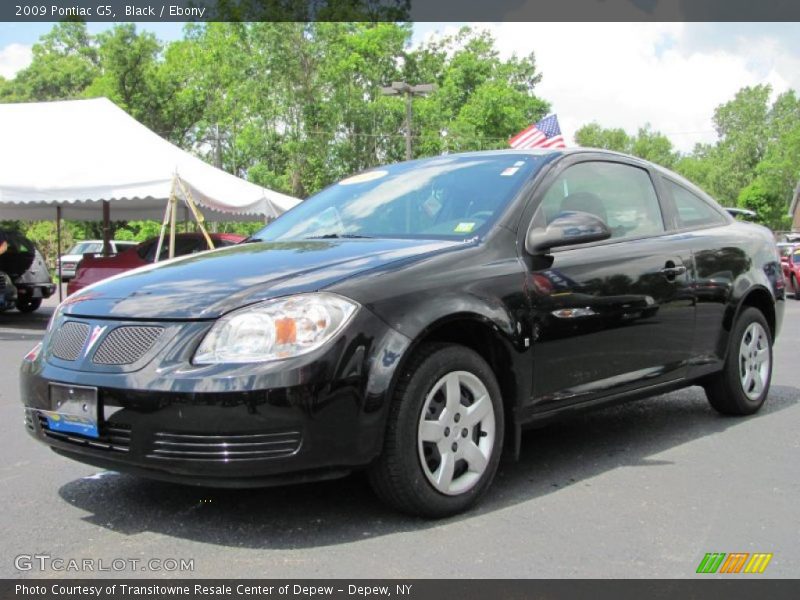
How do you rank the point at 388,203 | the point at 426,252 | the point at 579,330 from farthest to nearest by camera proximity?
the point at 388,203 < the point at 579,330 < the point at 426,252

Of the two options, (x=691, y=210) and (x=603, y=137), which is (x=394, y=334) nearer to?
(x=691, y=210)

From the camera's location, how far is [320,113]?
3759 centimetres

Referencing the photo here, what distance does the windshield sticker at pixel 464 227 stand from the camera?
4.02 m

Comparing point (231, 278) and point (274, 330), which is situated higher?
point (231, 278)

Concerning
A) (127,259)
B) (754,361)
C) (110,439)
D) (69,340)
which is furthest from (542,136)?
(110,439)

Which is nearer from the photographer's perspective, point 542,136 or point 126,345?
point 126,345

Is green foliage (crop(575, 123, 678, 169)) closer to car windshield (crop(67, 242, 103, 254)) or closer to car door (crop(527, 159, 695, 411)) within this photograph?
car windshield (crop(67, 242, 103, 254))

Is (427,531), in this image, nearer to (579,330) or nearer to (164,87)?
(579,330)

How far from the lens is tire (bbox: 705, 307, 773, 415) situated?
211 inches

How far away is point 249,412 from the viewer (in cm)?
305

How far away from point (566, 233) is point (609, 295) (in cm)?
53

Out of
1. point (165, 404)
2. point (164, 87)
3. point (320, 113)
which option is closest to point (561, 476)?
point (165, 404)
